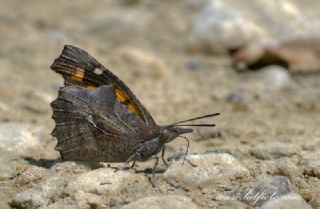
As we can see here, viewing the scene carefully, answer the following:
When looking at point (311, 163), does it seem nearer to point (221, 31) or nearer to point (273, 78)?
point (273, 78)

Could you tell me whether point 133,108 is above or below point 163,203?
above

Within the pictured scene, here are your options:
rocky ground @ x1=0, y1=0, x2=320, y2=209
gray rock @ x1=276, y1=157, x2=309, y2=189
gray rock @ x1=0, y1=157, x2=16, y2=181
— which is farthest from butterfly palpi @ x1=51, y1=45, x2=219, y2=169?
gray rock @ x1=276, y1=157, x2=309, y2=189

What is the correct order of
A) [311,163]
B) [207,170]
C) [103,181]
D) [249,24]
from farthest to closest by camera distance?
[249,24] < [311,163] < [207,170] < [103,181]

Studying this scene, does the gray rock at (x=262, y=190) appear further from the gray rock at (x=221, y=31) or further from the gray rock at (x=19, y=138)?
the gray rock at (x=221, y=31)

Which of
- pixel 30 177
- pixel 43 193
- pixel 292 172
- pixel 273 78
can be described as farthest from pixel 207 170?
pixel 273 78

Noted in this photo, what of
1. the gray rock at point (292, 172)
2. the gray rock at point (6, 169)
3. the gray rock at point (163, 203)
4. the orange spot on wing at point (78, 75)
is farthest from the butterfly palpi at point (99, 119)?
the gray rock at point (163, 203)

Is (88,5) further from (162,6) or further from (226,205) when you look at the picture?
(226,205)

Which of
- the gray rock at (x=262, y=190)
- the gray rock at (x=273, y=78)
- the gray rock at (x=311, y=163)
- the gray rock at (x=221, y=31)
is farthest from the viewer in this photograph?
the gray rock at (x=221, y=31)
